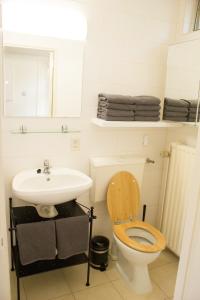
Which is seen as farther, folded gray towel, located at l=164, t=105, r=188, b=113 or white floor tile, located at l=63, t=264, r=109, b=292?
folded gray towel, located at l=164, t=105, r=188, b=113

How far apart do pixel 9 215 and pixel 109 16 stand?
175 cm

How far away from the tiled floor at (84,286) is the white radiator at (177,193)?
0.32m

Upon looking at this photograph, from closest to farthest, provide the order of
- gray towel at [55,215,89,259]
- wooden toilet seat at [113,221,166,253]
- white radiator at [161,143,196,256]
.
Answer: gray towel at [55,215,89,259], wooden toilet seat at [113,221,166,253], white radiator at [161,143,196,256]

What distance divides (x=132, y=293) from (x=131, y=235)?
432 mm

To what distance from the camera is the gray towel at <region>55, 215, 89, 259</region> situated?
5.75 feet

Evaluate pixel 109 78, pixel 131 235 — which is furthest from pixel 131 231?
pixel 109 78

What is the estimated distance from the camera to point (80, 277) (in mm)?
2125

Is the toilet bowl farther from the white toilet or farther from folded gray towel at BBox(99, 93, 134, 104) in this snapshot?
folded gray towel at BBox(99, 93, 134, 104)

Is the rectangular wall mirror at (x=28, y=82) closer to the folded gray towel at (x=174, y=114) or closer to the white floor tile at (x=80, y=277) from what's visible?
the folded gray towel at (x=174, y=114)

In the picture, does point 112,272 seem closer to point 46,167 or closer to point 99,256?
point 99,256

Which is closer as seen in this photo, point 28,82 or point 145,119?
point 28,82

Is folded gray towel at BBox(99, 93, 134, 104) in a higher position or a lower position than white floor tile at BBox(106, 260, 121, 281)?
higher

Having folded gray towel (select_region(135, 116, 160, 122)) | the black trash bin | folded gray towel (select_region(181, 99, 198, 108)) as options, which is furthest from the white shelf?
the black trash bin

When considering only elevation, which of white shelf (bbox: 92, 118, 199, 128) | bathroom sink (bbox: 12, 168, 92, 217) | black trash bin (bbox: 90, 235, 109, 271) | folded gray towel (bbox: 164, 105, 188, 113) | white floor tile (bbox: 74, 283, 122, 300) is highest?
folded gray towel (bbox: 164, 105, 188, 113)
